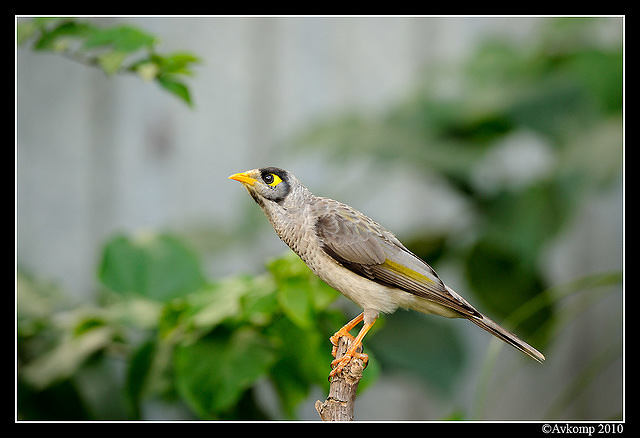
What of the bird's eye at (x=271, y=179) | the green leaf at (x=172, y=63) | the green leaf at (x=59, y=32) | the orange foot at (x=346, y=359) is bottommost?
the orange foot at (x=346, y=359)

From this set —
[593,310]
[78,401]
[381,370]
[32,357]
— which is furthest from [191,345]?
[593,310]

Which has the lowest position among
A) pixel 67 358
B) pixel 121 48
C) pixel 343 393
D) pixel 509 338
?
pixel 67 358

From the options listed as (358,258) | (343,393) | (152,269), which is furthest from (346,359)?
(152,269)

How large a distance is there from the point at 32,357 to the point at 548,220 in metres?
1.70

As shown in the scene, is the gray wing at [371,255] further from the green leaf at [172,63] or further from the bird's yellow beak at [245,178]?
the green leaf at [172,63]

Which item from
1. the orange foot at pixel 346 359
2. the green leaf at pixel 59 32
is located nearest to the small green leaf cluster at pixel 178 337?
the orange foot at pixel 346 359

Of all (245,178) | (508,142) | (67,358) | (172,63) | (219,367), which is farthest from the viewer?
(508,142)

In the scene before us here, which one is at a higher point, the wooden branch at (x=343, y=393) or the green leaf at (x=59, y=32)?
the green leaf at (x=59, y=32)

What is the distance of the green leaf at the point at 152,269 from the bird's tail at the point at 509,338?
3.29 ft

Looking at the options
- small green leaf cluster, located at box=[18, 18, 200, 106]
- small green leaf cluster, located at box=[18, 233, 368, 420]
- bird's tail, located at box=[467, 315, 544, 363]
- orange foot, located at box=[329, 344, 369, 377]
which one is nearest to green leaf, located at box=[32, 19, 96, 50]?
small green leaf cluster, located at box=[18, 18, 200, 106]

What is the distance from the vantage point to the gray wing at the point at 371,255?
2.74 ft

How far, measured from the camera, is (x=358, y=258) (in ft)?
2.75

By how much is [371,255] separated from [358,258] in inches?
0.7

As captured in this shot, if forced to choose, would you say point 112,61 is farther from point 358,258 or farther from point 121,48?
point 358,258
